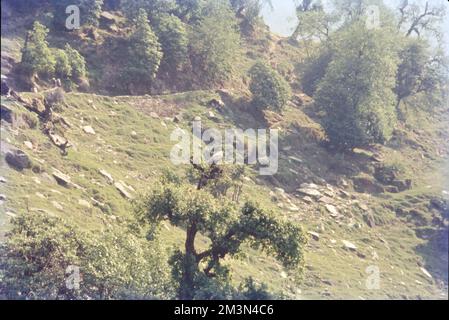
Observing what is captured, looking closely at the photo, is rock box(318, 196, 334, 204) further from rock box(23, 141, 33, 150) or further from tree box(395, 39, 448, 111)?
tree box(395, 39, 448, 111)

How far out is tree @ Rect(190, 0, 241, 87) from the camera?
1221 inches

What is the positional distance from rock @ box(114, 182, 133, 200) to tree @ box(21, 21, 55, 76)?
7.38m

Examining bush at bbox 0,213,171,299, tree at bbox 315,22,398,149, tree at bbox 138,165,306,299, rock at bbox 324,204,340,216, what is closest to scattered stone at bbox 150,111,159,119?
rock at bbox 324,204,340,216

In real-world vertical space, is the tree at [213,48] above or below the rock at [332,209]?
above

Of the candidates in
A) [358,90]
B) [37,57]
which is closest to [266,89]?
[358,90]

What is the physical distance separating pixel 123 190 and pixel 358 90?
15.9 metres

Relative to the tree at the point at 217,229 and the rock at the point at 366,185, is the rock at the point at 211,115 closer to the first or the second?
the rock at the point at 366,185

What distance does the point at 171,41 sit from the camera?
29859mm

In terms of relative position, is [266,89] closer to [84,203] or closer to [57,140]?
[57,140]

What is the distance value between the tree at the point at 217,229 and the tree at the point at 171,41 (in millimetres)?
18408

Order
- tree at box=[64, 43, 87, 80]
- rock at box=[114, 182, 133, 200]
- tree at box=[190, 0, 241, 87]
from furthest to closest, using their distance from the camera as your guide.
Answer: tree at box=[190, 0, 241, 87], tree at box=[64, 43, 87, 80], rock at box=[114, 182, 133, 200]

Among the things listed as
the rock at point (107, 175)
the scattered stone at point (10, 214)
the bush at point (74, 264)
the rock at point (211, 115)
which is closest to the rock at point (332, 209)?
the rock at point (211, 115)

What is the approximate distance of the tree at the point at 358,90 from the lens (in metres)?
28.7
